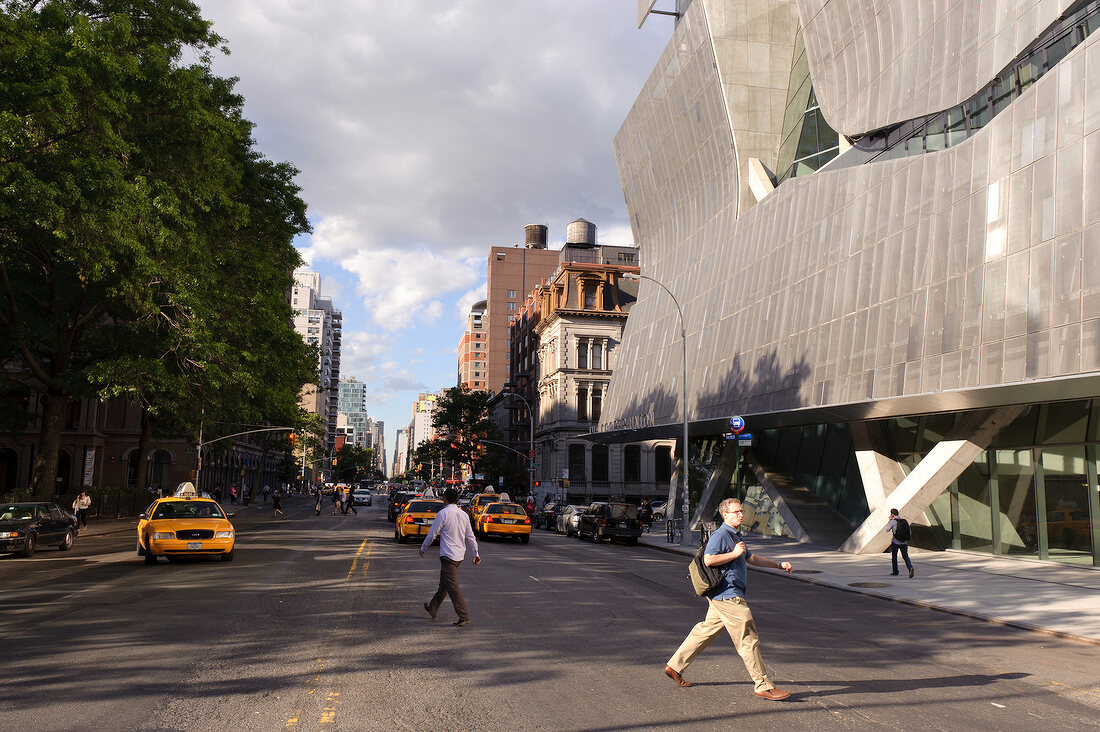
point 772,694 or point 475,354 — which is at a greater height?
point 475,354

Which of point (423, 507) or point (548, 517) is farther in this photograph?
point (548, 517)

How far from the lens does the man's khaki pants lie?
732 cm

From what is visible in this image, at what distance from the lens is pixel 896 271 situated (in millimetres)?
25547

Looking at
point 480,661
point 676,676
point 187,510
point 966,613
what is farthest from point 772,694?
point 187,510

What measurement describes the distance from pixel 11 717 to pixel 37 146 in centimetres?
1976

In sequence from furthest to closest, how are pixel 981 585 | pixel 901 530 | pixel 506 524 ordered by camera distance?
pixel 506 524 < pixel 901 530 < pixel 981 585

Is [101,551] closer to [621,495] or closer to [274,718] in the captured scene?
[274,718]

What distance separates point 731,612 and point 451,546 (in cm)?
482

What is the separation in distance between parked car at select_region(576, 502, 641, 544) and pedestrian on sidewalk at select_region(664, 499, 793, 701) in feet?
87.9

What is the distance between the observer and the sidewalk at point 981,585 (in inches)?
565

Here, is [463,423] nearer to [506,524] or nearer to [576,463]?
[576,463]

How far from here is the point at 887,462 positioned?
29.6 m

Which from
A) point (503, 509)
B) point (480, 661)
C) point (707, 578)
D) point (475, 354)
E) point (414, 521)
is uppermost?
point (475, 354)

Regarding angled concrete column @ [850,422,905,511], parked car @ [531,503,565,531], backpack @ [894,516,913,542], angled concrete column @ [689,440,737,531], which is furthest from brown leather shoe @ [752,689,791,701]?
parked car @ [531,503,565,531]
